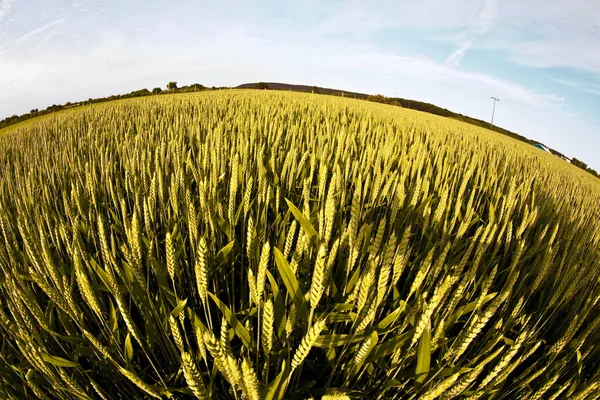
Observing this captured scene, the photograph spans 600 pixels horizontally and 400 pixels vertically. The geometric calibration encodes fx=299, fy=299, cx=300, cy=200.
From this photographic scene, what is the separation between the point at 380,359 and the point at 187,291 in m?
0.57

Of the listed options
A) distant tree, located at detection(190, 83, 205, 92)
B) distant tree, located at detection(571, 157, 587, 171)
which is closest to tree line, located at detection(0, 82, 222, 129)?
distant tree, located at detection(190, 83, 205, 92)

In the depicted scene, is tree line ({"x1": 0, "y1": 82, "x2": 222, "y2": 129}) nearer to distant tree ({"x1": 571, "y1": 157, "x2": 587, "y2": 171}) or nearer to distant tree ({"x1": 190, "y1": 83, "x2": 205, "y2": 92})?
distant tree ({"x1": 190, "y1": 83, "x2": 205, "y2": 92})

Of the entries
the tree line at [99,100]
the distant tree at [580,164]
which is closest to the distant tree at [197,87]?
the tree line at [99,100]

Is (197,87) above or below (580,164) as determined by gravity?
above

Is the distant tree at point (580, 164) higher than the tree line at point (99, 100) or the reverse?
the reverse

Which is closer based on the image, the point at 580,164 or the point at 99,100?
the point at 99,100

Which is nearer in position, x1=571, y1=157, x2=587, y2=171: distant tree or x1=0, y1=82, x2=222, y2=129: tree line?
x1=0, y1=82, x2=222, y2=129: tree line

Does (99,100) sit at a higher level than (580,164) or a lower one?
higher

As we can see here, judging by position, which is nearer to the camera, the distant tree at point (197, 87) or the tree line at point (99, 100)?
the tree line at point (99, 100)

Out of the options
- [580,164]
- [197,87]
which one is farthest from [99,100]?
[580,164]

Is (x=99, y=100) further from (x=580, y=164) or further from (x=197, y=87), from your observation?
(x=580, y=164)

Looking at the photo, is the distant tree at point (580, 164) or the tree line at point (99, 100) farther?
the distant tree at point (580, 164)

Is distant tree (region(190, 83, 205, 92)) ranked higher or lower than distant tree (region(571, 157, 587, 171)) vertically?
higher

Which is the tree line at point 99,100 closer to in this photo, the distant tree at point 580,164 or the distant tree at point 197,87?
the distant tree at point 197,87
